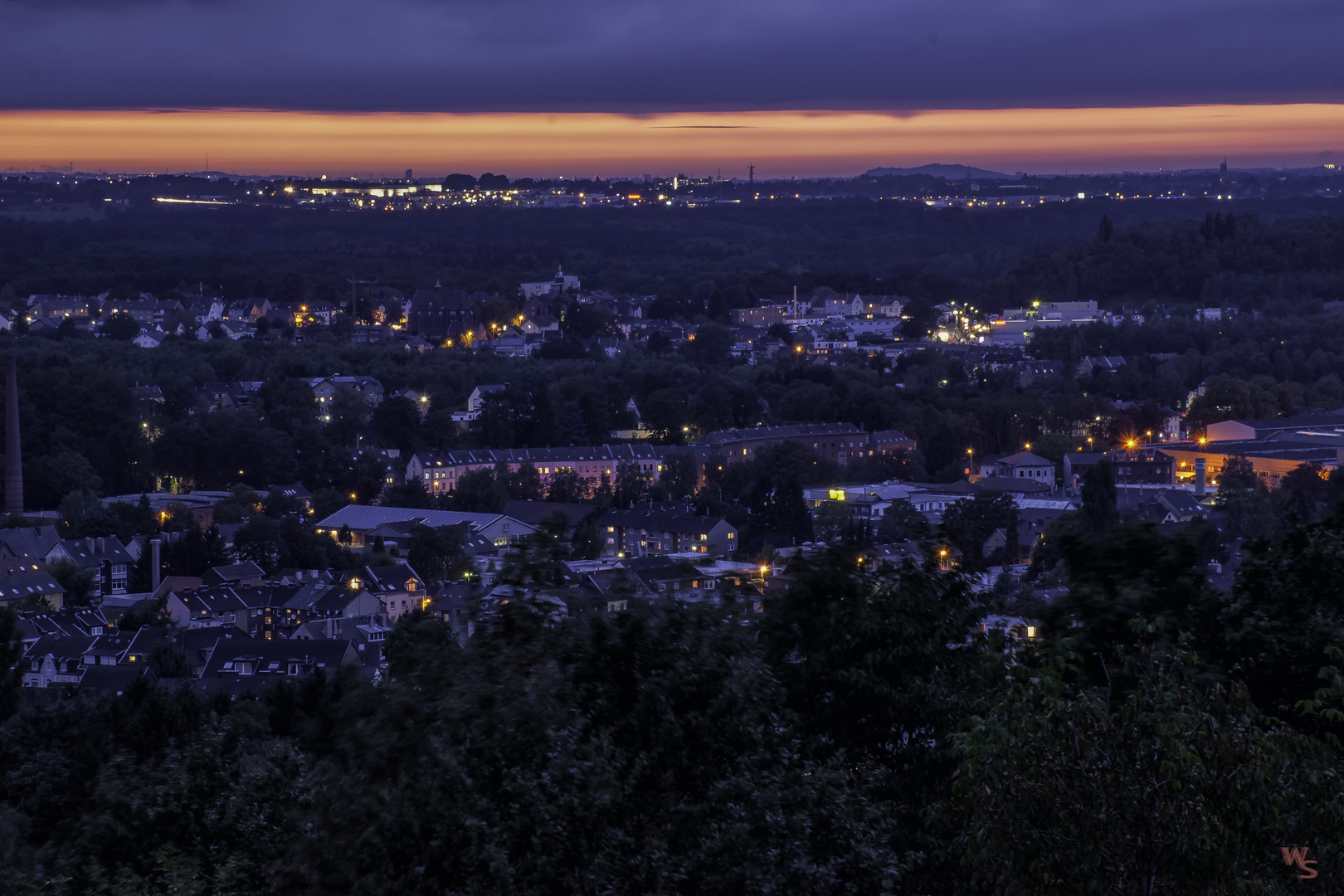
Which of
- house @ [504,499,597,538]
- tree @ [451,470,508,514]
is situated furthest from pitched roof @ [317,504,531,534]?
tree @ [451,470,508,514]

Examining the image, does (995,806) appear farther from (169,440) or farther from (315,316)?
(315,316)

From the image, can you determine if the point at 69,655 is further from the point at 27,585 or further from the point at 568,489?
the point at 568,489

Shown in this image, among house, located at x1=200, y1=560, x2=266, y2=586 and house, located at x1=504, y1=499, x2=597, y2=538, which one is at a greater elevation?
house, located at x1=200, y1=560, x2=266, y2=586

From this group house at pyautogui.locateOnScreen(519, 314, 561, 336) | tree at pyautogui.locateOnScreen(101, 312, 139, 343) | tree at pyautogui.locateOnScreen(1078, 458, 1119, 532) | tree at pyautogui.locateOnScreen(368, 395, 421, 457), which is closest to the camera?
tree at pyautogui.locateOnScreen(1078, 458, 1119, 532)

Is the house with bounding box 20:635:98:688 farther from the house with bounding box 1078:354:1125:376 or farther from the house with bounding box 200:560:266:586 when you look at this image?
the house with bounding box 1078:354:1125:376

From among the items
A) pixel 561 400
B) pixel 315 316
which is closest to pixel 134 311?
pixel 315 316

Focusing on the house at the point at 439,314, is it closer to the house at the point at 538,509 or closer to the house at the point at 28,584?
the house at the point at 538,509
